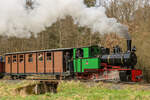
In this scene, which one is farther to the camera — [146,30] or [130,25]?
[130,25]

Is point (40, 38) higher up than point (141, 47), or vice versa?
point (40, 38)

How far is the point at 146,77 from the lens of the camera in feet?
46.5

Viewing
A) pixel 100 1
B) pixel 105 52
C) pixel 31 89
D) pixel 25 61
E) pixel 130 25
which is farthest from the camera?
pixel 100 1

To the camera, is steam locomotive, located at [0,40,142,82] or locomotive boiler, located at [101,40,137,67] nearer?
locomotive boiler, located at [101,40,137,67]

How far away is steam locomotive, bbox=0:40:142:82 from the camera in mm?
11961

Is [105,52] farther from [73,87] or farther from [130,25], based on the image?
[130,25]

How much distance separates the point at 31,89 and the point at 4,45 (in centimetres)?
2068

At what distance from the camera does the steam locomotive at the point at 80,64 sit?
471 inches

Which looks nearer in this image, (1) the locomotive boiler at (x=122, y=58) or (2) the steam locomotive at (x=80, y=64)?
(1) the locomotive boiler at (x=122, y=58)

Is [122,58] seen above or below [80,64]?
above

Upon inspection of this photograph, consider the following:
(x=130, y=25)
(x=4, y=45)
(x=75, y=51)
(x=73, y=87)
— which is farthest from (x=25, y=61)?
(x=4, y=45)

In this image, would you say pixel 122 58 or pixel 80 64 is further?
pixel 80 64

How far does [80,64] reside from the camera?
44.0 feet

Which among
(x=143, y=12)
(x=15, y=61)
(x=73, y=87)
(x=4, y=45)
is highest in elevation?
(x=143, y=12)
